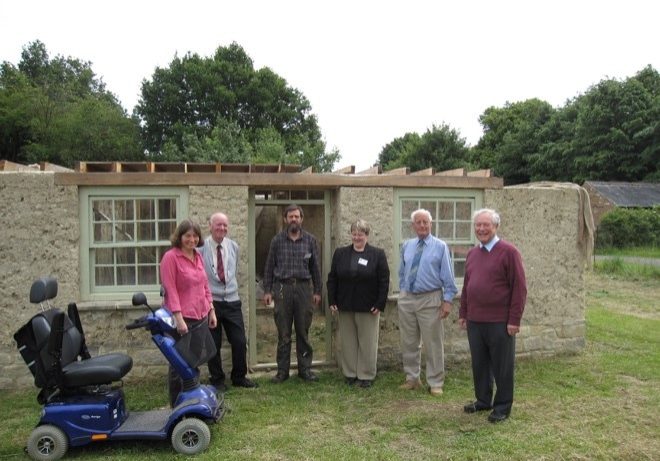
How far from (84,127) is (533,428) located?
97.2ft

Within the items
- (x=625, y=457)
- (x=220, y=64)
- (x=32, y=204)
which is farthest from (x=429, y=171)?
(x=220, y=64)

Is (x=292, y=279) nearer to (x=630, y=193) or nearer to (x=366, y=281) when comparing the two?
(x=366, y=281)

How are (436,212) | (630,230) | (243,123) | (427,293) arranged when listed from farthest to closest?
1. (243,123)
2. (630,230)
3. (436,212)
4. (427,293)

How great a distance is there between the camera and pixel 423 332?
5.98m

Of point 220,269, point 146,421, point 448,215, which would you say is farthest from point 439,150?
point 146,421

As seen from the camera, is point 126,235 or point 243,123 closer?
point 126,235

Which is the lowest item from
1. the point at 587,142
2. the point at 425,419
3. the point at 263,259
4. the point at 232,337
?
the point at 425,419

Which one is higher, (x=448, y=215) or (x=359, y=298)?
(x=448, y=215)

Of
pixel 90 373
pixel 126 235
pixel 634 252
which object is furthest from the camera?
pixel 634 252

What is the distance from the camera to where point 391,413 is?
5402 mm

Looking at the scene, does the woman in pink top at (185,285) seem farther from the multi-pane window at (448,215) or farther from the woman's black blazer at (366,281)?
the multi-pane window at (448,215)

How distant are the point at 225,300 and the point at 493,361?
9.17 ft

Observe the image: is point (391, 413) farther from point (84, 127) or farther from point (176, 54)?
point (176, 54)

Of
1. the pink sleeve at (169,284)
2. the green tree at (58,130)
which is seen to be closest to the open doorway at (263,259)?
the pink sleeve at (169,284)
